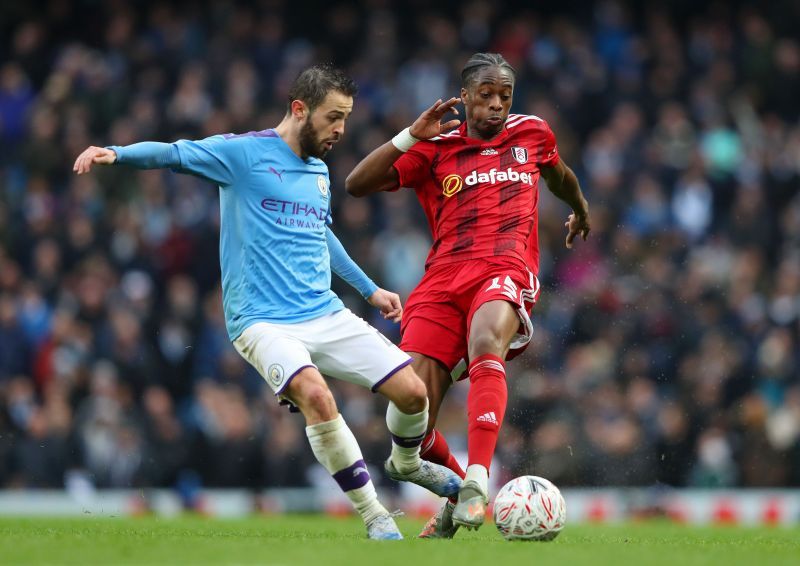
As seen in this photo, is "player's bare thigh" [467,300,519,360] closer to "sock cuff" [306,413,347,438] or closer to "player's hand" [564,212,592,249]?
"sock cuff" [306,413,347,438]

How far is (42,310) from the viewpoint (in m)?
15.6

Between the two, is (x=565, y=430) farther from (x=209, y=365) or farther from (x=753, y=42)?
(x=753, y=42)

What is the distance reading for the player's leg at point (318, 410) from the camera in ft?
23.2

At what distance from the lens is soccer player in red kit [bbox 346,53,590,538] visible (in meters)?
7.99

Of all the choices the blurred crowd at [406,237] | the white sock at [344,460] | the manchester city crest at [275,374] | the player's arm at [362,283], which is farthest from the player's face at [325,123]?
the blurred crowd at [406,237]

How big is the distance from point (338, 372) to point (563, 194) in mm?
2273

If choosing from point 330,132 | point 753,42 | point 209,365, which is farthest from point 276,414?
point 753,42

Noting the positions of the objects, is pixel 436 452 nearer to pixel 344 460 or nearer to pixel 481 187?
pixel 344 460

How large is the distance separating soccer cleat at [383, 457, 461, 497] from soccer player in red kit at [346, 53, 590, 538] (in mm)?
91

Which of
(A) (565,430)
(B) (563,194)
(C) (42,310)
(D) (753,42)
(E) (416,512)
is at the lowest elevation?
(E) (416,512)

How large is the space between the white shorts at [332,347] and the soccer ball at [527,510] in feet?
2.90

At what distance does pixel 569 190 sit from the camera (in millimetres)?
8984

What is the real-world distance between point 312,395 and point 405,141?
Result: 1.78 meters

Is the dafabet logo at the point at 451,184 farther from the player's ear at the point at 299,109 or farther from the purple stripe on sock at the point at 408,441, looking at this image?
the purple stripe on sock at the point at 408,441
